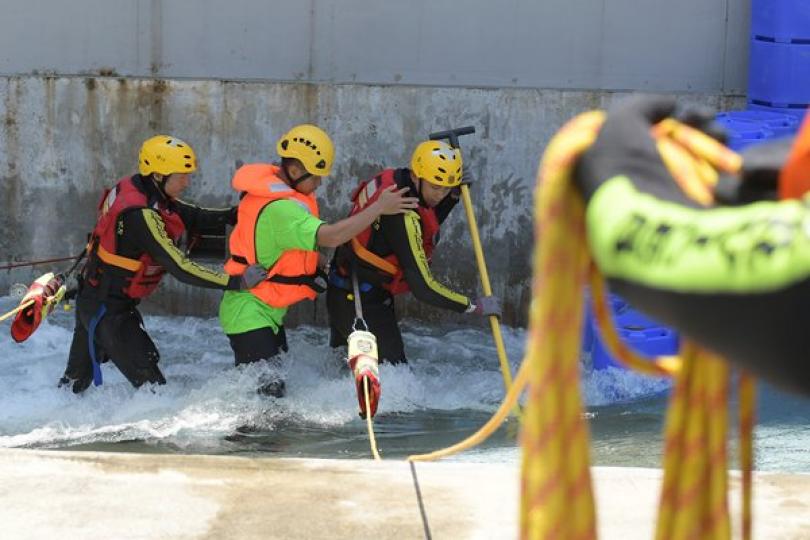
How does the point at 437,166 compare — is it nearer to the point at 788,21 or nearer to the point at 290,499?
the point at 788,21

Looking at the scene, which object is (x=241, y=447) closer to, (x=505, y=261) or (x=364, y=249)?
(x=364, y=249)

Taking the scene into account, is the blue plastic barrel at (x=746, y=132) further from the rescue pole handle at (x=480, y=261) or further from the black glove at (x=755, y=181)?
the black glove at (x=755, y=181)

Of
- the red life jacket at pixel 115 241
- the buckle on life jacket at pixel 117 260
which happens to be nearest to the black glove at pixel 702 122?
the red life jacket at pixel 115 241

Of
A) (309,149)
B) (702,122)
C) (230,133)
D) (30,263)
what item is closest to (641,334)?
(309,149)

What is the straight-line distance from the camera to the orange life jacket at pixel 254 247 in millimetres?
7180

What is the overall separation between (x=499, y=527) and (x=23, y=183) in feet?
21.6

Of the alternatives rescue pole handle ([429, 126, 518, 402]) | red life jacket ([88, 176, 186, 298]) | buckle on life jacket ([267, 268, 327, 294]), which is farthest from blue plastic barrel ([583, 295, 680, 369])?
red life jacket ([88, 176, 186, 298])

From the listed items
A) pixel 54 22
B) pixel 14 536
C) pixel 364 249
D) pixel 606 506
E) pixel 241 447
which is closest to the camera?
pixel 14 536

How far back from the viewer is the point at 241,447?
6.81 metres

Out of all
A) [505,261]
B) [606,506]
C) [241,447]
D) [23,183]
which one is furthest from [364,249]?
[606,506]

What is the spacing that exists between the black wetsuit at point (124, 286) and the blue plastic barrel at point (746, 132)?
2833mm

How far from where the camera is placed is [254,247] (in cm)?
726

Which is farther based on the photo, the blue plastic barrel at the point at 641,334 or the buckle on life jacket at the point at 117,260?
the blue plastic barrel at the point at 641,334

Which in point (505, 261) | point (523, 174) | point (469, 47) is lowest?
point (505, 261)
